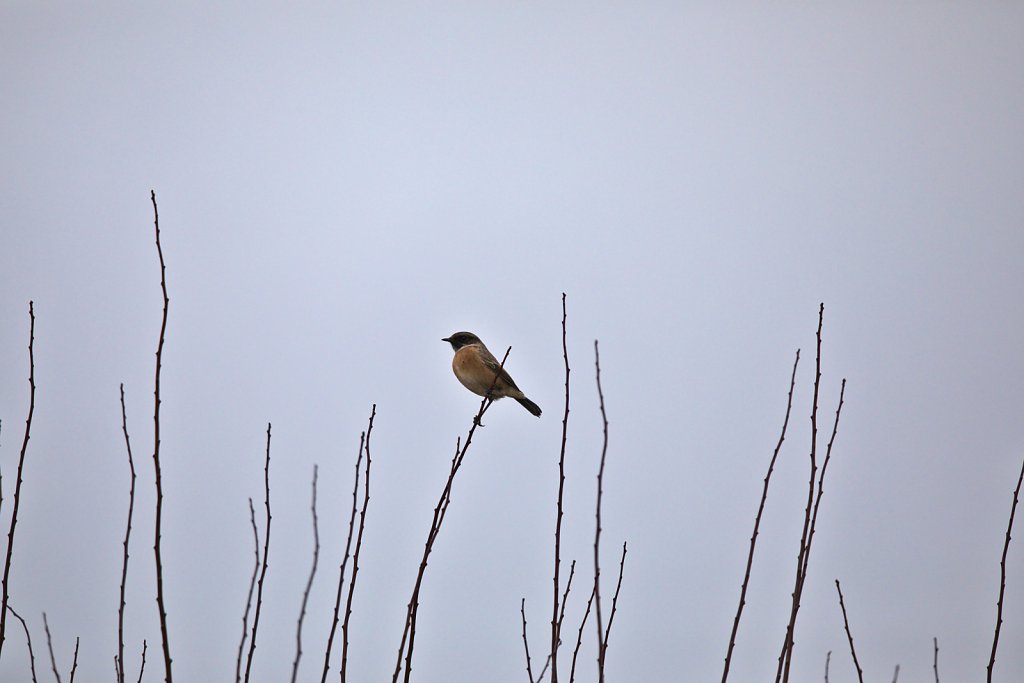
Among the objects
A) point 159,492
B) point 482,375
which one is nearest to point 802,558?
point 159,492

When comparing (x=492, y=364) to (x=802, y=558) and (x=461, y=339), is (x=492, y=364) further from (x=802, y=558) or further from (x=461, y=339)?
(x=802, y=558)

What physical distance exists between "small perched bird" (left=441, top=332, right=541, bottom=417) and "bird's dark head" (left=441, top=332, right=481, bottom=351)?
268 millimetres

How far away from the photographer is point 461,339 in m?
9.37

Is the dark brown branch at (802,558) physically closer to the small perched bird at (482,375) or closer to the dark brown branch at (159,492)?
the dark brown branch at (159,492)

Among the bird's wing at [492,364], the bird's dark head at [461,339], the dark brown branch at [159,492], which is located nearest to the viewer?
the dark brown branch at [159,492]

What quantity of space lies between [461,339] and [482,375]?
0.97 m

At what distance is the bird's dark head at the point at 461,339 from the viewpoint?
9.34 metres

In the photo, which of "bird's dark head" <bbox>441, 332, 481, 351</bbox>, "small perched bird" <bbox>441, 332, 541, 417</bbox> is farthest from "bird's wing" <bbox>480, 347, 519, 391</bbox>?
"bird's dark head" <bbox>441, 332, 481, 351</bbox>

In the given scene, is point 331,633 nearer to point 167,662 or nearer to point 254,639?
point 254,639

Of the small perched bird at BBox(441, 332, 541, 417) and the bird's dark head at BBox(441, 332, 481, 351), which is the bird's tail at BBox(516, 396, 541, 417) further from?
the bird's dark head at BBox(441, 332, 481, 351)

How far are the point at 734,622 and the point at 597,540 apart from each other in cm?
57

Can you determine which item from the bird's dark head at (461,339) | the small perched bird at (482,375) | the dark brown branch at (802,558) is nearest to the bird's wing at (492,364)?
the small perched bird at (482,375)

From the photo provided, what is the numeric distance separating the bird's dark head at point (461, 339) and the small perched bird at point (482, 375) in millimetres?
268

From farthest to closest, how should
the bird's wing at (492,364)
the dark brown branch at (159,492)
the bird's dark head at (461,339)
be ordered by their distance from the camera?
the bird's dark head at (461,339)
the bird's wing at (492,364)
the dark brown branch at (159,492)
